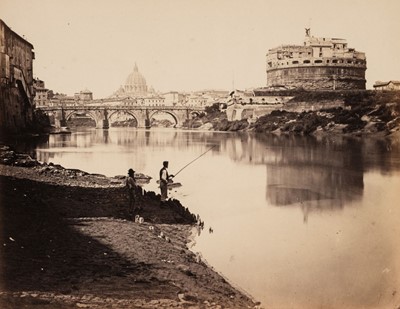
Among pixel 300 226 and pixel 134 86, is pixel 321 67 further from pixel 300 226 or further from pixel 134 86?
pixel 134 86

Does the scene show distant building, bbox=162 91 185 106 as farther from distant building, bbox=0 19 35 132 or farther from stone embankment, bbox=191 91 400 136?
distant building, bbox=0 19 35 132

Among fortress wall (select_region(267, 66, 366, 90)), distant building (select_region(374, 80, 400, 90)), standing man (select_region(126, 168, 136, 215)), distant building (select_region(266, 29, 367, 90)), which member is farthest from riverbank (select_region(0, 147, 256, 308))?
distant building (select_region(266, 29, 367, 90))

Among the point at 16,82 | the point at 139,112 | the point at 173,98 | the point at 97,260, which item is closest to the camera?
the point at 97,260

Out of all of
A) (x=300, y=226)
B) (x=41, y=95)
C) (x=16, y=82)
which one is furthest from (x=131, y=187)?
(x=41, y=95)

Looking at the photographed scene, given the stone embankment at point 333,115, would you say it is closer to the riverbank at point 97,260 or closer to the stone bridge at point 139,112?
the stone bridge at point 139,112

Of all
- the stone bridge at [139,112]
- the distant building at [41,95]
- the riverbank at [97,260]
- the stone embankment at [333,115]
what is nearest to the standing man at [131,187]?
the riverbank at [97,260]

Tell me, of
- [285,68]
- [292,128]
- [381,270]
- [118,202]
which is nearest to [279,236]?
[381,270]
